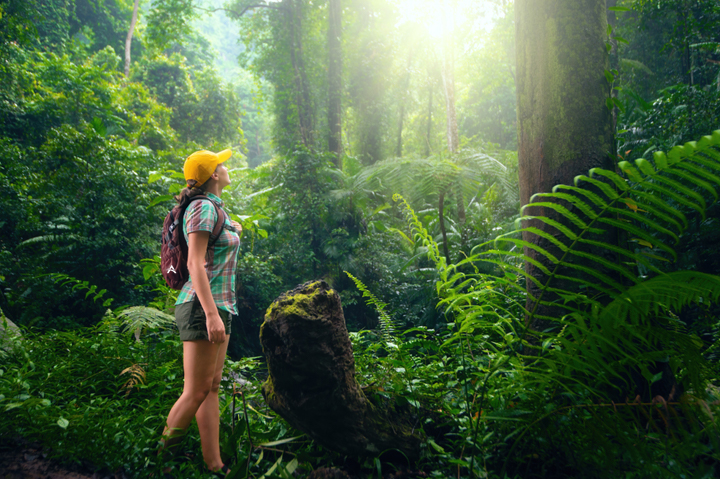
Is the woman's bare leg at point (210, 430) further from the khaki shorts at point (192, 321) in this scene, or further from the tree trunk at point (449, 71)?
the tree trunk at point (449, 71)

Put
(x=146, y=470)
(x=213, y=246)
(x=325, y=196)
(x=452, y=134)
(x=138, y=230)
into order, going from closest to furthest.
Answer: (x=146, y=470)
(x=213, y=246)
(x=138, y=230)
(x=325, y=196)
(x=452, y=134)

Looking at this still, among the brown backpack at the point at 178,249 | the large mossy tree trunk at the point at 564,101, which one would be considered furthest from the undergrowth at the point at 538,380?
the brown backpack at the point at 178,249

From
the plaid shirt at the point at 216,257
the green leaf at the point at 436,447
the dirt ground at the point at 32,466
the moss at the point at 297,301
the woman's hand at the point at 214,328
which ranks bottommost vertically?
the dirt ground at the point at 32,466

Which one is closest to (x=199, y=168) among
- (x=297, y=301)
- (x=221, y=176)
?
(x=221, y=176)

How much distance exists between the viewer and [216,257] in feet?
7.04

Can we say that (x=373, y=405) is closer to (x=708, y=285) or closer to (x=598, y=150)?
(x=708, y=285)

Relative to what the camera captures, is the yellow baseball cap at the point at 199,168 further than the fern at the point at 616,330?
Yes

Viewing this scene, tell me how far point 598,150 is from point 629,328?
108 cm

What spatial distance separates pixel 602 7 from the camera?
2.09m

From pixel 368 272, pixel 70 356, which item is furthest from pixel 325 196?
pixel 70 356

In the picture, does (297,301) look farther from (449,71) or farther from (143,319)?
(449,71)

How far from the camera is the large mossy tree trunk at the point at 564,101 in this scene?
199 cm

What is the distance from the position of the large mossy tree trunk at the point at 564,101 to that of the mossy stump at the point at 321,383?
3.33 ft

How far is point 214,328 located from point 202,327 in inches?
4.4
